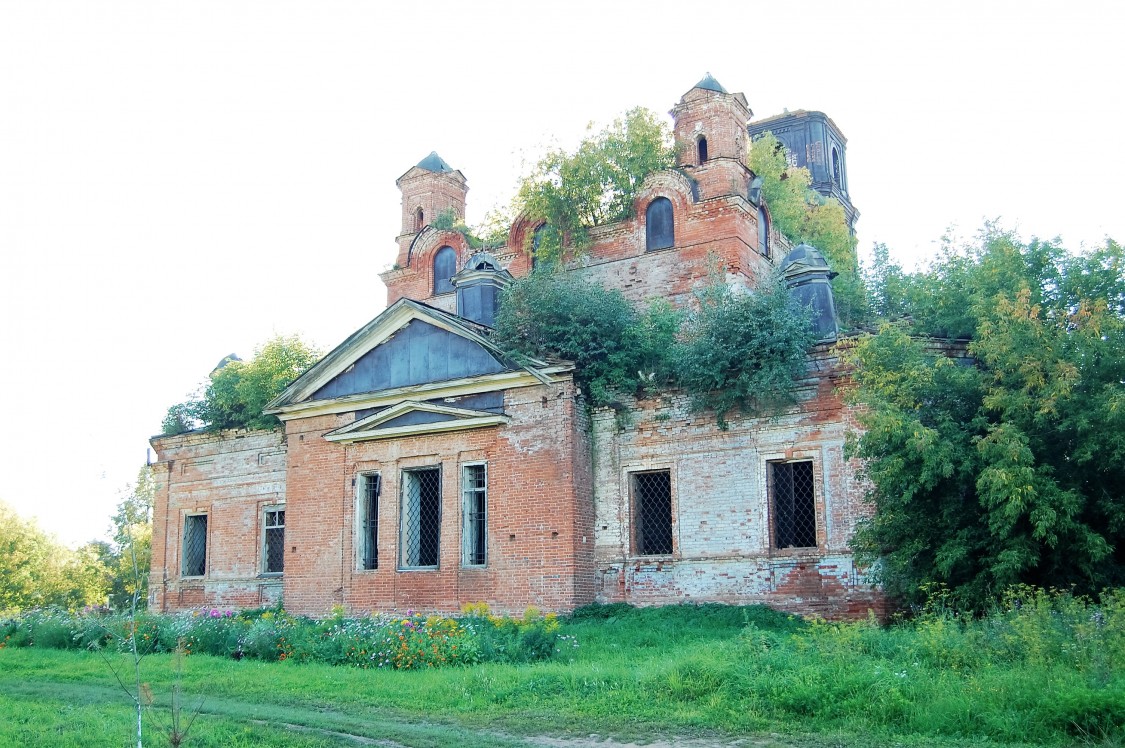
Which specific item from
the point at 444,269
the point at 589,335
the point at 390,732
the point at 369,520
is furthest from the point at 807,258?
the point at 390,732

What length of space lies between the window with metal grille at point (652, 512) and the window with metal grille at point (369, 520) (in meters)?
5.56

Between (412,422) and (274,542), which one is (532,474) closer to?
(412,422)

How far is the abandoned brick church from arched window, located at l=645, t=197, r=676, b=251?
6 cm

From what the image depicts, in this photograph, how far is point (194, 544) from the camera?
26.0 m

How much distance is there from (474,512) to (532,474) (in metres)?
1.85

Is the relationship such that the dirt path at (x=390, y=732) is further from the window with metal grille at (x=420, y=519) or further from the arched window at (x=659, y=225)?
the arched window at (x=659, y=225)

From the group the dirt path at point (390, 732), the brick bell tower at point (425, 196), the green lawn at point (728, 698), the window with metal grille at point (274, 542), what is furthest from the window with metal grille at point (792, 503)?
the brick bell tower at point (425, 196)

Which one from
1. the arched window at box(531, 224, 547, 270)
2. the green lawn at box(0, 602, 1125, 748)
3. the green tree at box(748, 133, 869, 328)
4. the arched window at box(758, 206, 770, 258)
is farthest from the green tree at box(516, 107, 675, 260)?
the green lawn at box(0, 602, 1125, 748)

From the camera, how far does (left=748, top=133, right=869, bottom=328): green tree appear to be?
27516 millimetres

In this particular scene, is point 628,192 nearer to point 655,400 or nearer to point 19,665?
point 655,400

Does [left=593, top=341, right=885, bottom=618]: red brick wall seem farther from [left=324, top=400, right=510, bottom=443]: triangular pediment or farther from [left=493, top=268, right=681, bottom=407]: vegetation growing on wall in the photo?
[left=324, top=400, right=510, bottom=443]: triangular pediment

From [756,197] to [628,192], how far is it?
3338 millimetres

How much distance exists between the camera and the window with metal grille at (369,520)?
20906 millimetres

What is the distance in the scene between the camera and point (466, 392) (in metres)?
20.1
